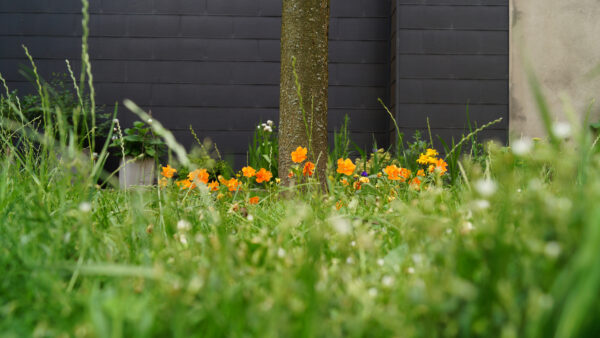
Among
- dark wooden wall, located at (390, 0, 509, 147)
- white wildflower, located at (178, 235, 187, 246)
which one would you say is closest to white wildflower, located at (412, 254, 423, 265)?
white wildflower, located at (178, 235, 187, 246)

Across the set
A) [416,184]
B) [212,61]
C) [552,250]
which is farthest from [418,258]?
[212,61]

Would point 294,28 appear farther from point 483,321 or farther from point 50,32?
point 50,32

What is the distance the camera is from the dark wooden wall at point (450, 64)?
4.89m

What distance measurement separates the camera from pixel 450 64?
4.96 meters

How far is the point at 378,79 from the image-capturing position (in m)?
5.25

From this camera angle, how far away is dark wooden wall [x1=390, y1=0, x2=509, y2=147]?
193 inches

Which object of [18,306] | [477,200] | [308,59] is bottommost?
[18,306]

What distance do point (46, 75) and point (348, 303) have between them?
17.7ft

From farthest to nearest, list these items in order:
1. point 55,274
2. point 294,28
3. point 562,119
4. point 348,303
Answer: point 562,119 < point 294,28 < point 55,274 < point 348,303

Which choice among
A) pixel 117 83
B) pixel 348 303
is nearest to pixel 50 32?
pixel 117 83

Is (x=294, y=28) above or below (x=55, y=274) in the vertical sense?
above

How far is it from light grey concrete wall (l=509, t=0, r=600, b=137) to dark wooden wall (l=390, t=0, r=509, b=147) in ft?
0.74

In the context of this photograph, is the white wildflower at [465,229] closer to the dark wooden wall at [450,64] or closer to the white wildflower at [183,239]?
Answer: the white wildflower at [183,239]

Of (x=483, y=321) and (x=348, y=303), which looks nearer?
(x=483, y=321)
